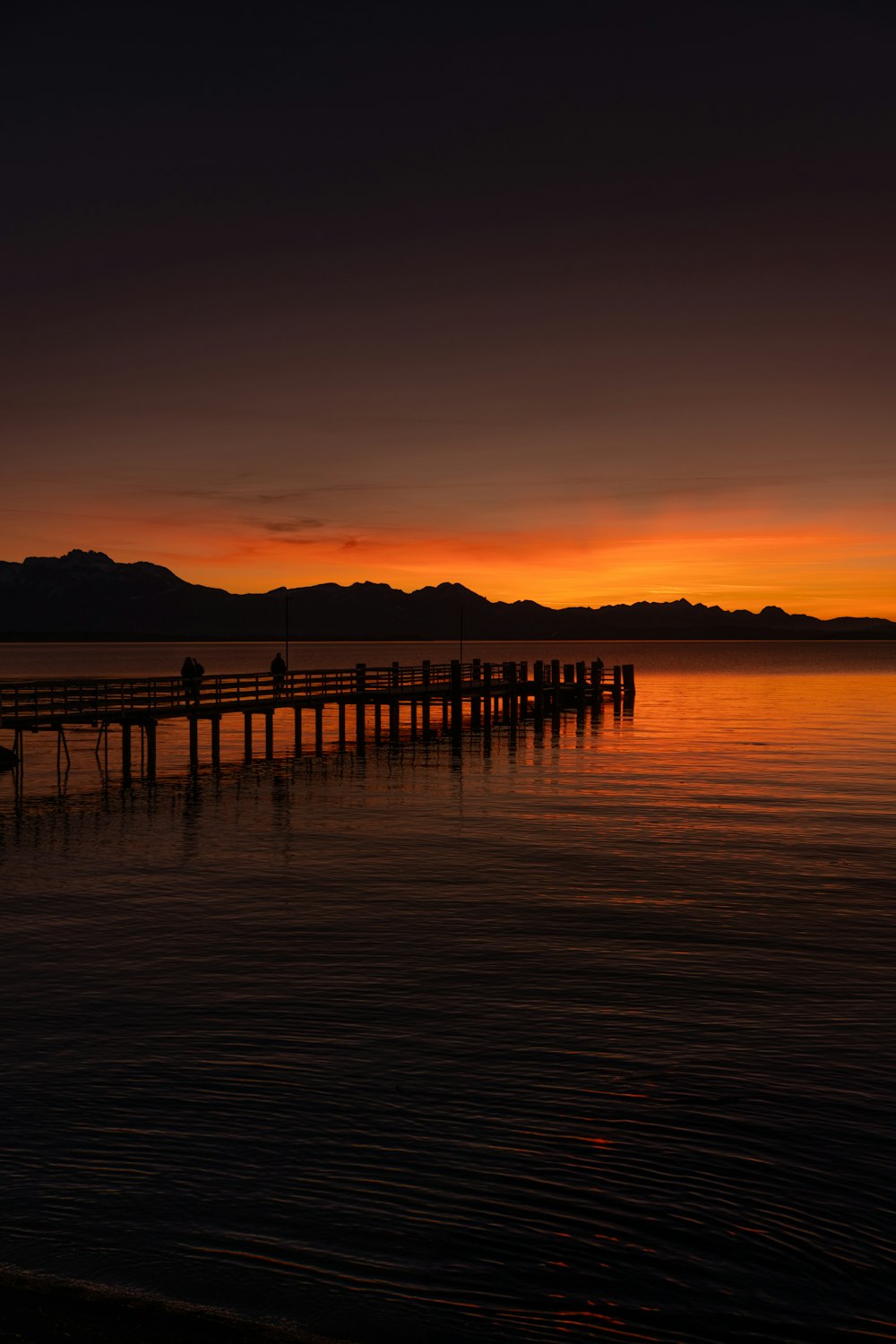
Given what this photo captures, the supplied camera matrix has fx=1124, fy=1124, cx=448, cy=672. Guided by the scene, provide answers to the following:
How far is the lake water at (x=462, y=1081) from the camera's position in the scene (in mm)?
7289

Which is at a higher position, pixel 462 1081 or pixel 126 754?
pixel 126 754

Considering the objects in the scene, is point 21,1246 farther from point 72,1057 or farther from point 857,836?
point 857,836

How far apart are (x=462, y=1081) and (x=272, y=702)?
116ft

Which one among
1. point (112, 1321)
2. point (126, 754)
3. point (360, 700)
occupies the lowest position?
point (126, 754)

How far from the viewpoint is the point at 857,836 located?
86.9 ft

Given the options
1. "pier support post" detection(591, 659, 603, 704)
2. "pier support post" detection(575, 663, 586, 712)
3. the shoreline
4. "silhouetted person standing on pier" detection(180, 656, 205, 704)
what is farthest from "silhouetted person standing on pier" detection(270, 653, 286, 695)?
the shoreline

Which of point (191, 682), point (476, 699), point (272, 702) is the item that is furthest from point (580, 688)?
point (191, 682)

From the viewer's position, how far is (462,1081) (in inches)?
428

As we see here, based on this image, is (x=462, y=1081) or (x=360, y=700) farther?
(x=360, y=700)

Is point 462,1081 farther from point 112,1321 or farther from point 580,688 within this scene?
point 580,688

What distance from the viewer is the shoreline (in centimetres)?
593

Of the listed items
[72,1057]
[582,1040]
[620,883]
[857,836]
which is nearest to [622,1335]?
[582,1040]

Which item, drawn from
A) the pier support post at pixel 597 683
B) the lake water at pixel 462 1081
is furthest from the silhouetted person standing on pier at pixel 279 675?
the pier support post at pixel 597 683

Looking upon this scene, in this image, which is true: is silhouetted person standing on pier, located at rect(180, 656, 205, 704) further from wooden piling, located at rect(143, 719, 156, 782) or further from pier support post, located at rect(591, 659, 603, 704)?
pier support post, located at rect(591, 659, 603, 704)
